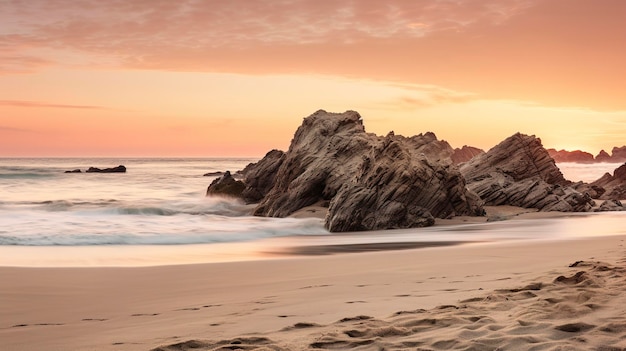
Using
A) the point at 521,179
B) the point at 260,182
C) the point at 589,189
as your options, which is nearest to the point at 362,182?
the point at 521,179

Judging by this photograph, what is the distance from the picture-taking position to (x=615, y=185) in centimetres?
3631

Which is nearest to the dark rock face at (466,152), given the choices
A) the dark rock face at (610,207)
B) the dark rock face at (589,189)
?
the dark rock face at (589,189)

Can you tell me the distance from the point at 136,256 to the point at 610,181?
33992 millimetres

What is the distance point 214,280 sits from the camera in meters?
8.53

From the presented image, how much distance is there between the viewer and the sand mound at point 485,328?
174 inches

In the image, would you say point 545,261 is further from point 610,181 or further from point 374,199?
point 610,181

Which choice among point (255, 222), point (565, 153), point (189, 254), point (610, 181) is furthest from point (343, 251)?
point (565, 153)

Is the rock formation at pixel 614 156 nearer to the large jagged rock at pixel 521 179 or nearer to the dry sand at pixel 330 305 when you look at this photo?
the large jagged rock at pixel 521 179

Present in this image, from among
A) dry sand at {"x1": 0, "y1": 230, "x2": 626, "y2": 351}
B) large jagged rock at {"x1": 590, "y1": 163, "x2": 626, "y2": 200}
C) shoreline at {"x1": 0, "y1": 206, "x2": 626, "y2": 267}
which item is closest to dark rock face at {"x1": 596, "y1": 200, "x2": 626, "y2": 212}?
shoreline at {"x1": 0, "y1": 206, "x2": 626, "y2": 267}

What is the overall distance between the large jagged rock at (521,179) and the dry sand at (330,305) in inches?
590

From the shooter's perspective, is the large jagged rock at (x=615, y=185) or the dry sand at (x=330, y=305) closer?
the dry sand at (x=330, y=305)

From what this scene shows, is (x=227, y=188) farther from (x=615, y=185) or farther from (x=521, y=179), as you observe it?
(x=615, y=185)

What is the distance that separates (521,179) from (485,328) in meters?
25.3

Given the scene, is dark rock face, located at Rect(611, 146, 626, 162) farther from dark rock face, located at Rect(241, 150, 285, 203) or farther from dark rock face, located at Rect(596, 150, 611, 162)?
dark rock face, located at Rect(241, 150, 285, 203)
